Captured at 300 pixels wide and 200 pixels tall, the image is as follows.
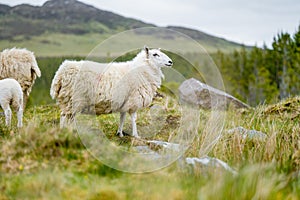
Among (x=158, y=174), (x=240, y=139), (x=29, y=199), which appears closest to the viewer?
→ (x=29, y=199)

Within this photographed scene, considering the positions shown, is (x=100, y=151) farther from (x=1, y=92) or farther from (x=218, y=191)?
(x=1, y=92)

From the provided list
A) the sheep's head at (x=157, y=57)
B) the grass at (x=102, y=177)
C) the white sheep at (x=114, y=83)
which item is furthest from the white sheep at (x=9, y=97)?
the grass at (x=102, y=177)

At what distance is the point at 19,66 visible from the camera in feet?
44.5

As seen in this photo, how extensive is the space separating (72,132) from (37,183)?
4.28 ft

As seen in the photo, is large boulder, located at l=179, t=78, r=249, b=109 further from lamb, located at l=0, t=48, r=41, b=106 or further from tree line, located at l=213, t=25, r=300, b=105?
tree line, located at l=213, t=25, r=300, b=105

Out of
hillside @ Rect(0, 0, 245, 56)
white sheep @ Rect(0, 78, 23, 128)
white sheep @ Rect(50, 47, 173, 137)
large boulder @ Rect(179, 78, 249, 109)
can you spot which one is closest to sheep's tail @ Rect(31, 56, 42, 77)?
white sheep @ Rect(0, 78, 23, 128)

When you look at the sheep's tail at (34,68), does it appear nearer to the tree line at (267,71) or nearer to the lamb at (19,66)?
the lamb at (19,66)

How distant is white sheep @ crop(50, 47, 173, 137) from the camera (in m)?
9.44

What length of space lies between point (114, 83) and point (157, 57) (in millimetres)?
1086

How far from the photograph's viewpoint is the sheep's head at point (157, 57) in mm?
9445

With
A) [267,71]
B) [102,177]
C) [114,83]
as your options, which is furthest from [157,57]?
[267,71]

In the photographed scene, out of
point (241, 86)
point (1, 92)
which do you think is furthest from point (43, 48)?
point (1, 92)

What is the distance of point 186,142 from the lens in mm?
8461

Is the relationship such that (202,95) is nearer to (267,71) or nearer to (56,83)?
(56,83)
